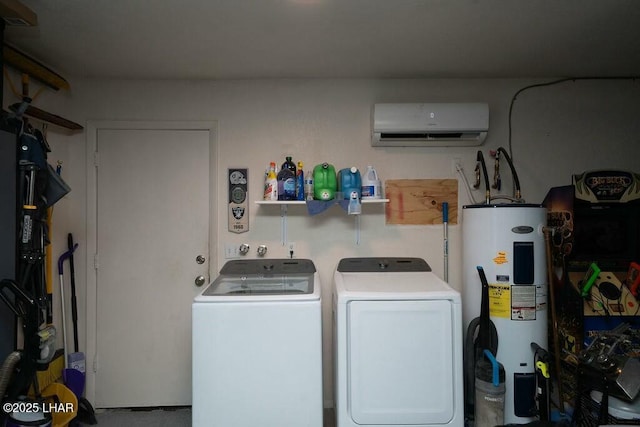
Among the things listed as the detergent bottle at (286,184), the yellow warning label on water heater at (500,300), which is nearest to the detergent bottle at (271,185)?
the detergent bottle at (286,184)

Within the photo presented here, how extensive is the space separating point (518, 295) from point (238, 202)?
6.56ft

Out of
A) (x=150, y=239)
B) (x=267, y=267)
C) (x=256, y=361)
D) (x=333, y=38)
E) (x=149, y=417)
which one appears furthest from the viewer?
(x=150, y=239)

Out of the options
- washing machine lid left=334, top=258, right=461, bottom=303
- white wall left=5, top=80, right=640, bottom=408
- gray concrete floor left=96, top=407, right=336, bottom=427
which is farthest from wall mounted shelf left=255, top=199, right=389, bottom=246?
gray concrete floor left=96, top=407, right=336, bottom=427

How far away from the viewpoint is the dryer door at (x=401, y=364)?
5.49 ft

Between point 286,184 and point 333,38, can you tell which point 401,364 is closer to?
point 286,184

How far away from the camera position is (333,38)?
1949mm

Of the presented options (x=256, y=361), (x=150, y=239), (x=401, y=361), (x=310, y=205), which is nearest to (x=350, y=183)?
(x=310, y=205)

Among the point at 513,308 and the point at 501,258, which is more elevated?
the point at 501,258

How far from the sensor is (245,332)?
1615 millimetres

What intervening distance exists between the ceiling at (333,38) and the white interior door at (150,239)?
1.88 feet

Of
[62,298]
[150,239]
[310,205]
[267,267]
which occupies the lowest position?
[62,298]

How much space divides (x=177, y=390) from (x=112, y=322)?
720 mm

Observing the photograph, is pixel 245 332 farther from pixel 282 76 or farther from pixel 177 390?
pixel 282 76

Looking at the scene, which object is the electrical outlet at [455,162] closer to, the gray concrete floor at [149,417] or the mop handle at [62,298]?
the gray concrete floor at [149,417]
